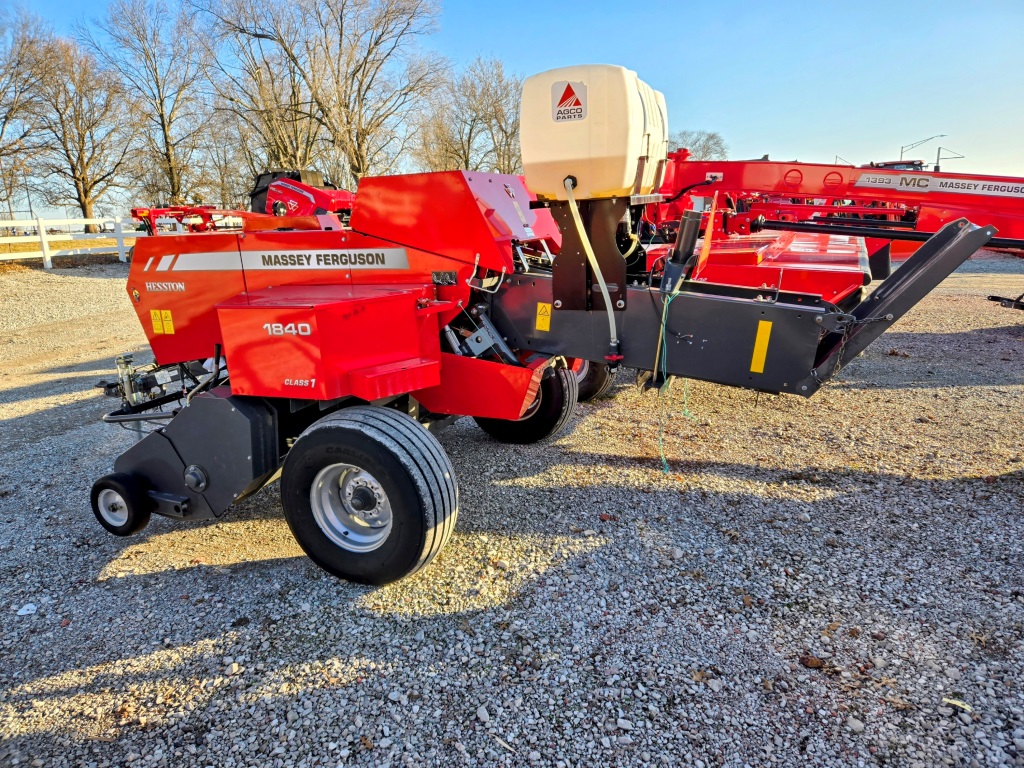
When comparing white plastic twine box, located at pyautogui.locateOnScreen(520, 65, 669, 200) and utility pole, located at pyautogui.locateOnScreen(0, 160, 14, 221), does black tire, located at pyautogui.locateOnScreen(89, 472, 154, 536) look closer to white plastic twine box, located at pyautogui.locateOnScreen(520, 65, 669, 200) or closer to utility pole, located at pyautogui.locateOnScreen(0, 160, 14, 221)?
white plastic twine box, located at pyautogui.locateOnScreen(520, 65, 669, 200)

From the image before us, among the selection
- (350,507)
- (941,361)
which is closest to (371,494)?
(350,507)

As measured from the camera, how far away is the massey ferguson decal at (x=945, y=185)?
474 cm

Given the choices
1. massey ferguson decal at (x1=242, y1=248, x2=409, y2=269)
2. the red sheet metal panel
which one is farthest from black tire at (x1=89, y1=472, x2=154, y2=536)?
massey ferguson decal at (x1=242, y1=248, x2=409, y2=269)

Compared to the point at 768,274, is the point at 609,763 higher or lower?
lower

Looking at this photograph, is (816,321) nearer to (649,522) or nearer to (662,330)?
(662,330)

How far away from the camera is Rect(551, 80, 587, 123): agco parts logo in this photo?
8.18 feet

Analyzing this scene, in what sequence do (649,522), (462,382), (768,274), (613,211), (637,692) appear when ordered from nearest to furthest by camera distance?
(637,692) → (613,211) → (462,382) → (649,522) → (768,274)

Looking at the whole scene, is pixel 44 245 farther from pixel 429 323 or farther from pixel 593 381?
pixel 429 323

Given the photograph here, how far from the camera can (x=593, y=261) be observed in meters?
2.83

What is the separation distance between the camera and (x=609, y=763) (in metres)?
2.05

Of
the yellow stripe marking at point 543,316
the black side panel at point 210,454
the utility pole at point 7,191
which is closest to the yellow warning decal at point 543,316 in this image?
the yellow stripe marking at point 543,316

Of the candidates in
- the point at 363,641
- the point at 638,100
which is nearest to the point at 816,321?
the point at 638,100

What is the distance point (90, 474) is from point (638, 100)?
426 centimetres

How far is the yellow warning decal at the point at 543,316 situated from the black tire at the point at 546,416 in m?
1.25
